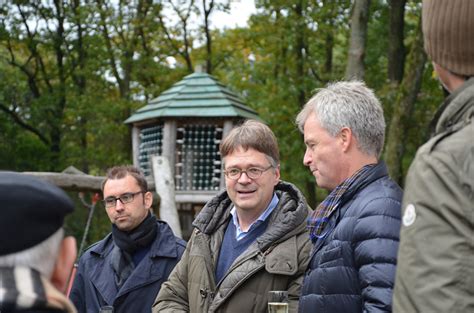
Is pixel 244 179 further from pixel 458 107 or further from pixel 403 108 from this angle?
pixel 403 108

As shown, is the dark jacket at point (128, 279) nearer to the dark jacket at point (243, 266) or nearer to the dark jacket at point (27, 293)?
the dark jacket at point (243, 266)

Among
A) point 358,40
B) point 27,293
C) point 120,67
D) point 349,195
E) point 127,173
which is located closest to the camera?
point 27,293

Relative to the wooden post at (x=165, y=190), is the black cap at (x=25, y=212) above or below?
above

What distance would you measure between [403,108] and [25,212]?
10641mm

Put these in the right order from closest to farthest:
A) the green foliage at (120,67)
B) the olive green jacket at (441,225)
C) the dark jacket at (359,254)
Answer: the olive green jacket at (441,225) → the dark jacket at (359,254) → the green foliage at (120,67)

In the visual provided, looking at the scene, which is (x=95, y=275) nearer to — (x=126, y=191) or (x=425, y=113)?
(x=126, y=191)

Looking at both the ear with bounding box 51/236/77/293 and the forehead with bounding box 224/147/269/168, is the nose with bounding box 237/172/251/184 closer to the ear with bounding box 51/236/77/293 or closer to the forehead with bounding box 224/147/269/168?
the forehead with bounding box 224/147/269/168

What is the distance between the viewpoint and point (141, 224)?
5.30m

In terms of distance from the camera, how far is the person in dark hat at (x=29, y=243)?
1921 mm

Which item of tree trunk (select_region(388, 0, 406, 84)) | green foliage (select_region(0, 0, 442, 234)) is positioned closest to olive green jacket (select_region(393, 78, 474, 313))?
tree trunk (select_region(388, 0, 406, 84))

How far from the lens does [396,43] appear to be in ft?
56.2

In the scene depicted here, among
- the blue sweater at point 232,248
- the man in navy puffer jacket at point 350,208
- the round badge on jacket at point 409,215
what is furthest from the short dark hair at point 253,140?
the round badge on jacket at point 409,215

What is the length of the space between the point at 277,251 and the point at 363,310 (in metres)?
0.96

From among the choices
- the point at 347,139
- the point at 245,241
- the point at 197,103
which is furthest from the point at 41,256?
the point at 197,103
